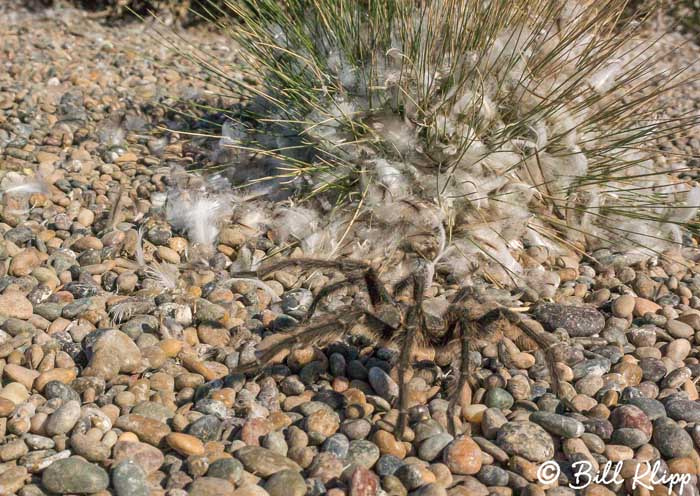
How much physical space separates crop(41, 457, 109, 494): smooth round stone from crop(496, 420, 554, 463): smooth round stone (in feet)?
3.17

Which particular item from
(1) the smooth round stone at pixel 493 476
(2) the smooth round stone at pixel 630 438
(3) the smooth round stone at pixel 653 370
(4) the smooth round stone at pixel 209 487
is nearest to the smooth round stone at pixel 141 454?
(4) the smooth round stone at pixel 209 487

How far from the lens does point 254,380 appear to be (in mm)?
2141

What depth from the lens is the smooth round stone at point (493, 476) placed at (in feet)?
5.97

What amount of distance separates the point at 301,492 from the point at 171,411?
466mm

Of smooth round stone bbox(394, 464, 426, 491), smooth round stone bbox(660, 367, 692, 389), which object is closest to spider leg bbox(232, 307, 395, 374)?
smooth round stone bbox(394, 464, 426, 491)

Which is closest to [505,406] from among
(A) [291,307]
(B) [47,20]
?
(A) [291,307]

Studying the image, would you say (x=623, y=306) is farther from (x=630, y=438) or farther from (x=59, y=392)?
(x=59, y=392)

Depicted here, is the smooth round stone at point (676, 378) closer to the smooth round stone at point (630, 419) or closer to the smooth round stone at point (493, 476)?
the smooth round stone at point (630, 419)

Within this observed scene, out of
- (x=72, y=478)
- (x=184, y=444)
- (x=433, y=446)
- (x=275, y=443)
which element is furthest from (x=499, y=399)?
(x=72, y=478)

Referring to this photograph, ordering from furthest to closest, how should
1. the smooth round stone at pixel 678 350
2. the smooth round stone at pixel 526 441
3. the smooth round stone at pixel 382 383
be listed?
the smooth round stone at pixel 678 350 < the smooth round stone at pixel 382 383 < the smooth round stone at pixel 526 441

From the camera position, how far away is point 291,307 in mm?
2549

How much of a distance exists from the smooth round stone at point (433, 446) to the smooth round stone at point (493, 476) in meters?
0.11

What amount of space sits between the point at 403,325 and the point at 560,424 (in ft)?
1.58

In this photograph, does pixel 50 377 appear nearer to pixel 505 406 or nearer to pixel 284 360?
pixel 284 360
